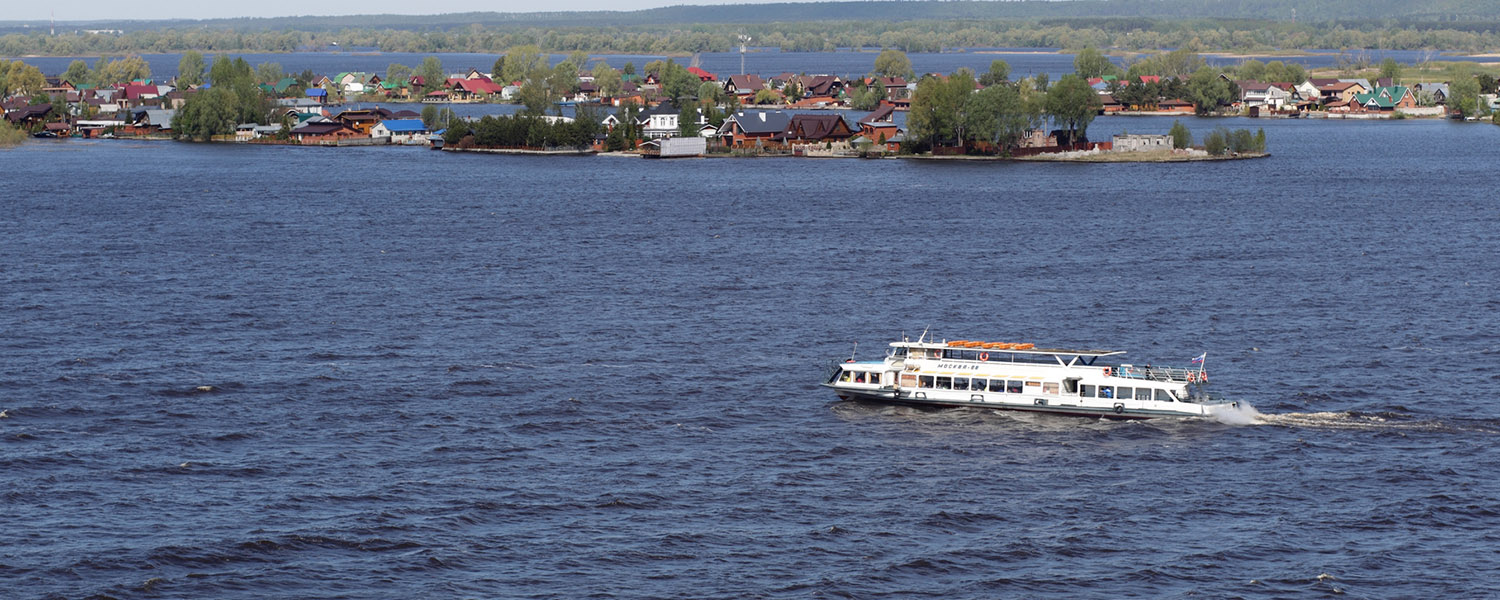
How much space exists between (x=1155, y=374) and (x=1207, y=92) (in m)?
150

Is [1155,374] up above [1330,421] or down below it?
above

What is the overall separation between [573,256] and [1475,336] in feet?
115

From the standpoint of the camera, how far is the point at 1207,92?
183 meters

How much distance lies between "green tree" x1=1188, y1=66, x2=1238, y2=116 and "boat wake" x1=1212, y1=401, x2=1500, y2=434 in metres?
149

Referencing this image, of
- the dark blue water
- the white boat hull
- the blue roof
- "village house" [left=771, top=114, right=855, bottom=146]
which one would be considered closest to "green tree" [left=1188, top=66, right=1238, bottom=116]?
"village house" [left=771, top=114, right=855, bottom=146]

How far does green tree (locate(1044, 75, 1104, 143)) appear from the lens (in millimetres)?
122250

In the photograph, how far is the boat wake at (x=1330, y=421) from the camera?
3903 cm

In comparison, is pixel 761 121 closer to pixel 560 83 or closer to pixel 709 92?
pixel 709 92

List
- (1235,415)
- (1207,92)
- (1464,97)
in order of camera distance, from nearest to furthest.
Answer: (1235,415), (1464,97), (1207,92)

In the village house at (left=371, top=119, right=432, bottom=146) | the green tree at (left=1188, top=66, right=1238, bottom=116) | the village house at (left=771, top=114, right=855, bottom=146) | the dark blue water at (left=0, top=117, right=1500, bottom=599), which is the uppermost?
the green tree at (left=1188, top=66, right=1238, bottom=116)

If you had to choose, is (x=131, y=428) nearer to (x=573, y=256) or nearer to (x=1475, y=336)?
(x=573, y=256)

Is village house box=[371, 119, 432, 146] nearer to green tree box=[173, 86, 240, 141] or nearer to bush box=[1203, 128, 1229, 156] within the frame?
green tree box=[173, 86, 240, 141]

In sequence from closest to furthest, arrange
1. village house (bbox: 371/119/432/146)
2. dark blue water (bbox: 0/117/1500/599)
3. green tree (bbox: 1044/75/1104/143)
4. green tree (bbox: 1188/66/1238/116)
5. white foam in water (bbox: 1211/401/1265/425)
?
dark blue water (bbox: 0/117/1500/599) < white foam in water (bbox: 1211/401/1265/425) < green tree (bbox: 1044/75/1104/143) < village house (bbox: 371/119/432/146) < green tree (bbox: 1188/66/1238/116)

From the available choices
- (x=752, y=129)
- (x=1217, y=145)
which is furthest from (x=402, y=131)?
(x=1217, y=145)
